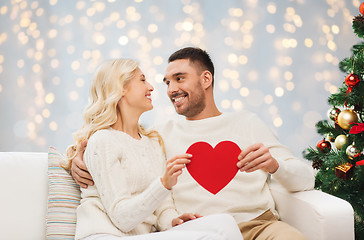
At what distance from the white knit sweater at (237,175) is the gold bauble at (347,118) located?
Answer: 0.42 meters

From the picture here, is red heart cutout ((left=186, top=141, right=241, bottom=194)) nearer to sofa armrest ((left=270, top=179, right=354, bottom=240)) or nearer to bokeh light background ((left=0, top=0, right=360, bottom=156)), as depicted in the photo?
sofa armrest ((left=270, top=179, right=354, bottom=240))

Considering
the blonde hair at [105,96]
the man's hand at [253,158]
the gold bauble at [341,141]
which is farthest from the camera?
the gold bauble at [341,141]

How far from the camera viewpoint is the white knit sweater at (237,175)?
59.1 inches

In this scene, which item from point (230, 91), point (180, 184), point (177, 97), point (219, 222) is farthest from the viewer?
point (230, 91)

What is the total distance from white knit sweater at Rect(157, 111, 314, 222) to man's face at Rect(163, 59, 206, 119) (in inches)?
2.6

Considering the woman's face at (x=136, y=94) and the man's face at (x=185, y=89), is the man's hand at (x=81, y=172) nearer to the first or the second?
the woman's face at (x=136, y=94)

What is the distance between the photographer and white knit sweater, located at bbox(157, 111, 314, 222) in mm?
1502

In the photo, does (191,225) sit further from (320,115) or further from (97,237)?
(320,115)

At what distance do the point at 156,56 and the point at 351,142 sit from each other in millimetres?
1515

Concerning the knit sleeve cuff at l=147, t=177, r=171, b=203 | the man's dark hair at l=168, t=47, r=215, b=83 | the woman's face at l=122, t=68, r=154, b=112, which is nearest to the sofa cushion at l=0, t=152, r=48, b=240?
the woman's face at l=122, t=68, r=154, b=112

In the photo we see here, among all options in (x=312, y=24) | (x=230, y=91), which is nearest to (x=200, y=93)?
(x=230, y=91)

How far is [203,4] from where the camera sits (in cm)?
290

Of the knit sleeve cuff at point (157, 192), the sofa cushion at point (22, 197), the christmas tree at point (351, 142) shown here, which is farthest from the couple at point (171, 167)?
the christmas tree at point (351, 142)

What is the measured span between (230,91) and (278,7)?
760mm
